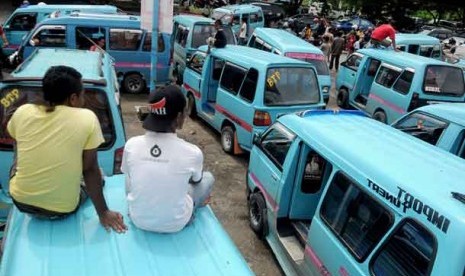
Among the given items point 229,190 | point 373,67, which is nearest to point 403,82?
point 373,67

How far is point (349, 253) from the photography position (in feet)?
13.3

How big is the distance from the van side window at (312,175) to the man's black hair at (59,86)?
3032 millimetres

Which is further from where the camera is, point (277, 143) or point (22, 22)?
point (22, 22)

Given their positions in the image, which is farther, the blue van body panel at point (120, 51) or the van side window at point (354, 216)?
the blue van body panel at point (120, 51)

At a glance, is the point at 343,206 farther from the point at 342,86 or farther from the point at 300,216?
→ the point at 342,86

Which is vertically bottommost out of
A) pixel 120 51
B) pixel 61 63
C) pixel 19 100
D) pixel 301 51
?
pixel 120 51

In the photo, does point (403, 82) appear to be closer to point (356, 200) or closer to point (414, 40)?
point (414, 40)

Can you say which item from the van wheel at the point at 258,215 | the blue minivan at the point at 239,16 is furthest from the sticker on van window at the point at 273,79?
the blue minivan at the point at 239,16

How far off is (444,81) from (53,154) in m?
9.98

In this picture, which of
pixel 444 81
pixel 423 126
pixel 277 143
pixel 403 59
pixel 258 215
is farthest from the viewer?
pixel 403 59

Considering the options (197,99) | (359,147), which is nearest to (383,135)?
(359,147)

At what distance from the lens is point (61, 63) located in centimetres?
550

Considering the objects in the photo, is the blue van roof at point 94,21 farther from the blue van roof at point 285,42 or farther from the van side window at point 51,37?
the blue van roof at point 285,42

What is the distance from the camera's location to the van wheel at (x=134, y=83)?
13.4 m
